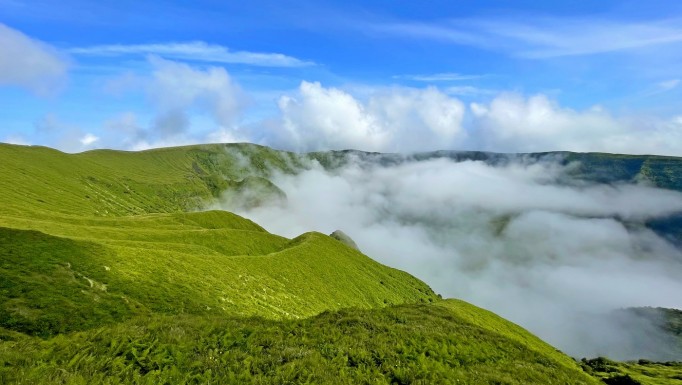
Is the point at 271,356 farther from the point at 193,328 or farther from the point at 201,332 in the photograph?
the point at 193,328

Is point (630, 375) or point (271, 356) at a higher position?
point (630, 375)

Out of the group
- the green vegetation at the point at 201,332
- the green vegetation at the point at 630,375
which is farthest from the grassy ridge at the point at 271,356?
the green vegetation at the point at 630,375

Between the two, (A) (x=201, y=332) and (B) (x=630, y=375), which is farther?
(B) (x=630, y=375)

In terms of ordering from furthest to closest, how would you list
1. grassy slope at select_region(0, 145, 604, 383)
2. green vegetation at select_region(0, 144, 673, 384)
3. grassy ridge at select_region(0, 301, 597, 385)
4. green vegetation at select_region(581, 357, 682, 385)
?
1. green vegetation at select_region(581, 357, 682, 385)
2. grassy slope at select_region(0, 145, 604, 383)
3. green vegetation at select_region(0, 144, 673, 384)
4. grassy ridge at select_region(0, 301, 597, 385)

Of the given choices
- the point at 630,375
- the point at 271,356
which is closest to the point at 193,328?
the point at 271,356

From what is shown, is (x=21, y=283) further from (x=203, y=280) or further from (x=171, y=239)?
(x=171, y=239)

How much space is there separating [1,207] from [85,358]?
14164 cm

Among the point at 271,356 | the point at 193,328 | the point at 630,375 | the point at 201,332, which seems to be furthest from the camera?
the point at 630,375

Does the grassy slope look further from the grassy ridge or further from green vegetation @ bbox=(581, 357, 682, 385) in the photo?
green vegetation @ bbox=(581, 357, 682, 385)

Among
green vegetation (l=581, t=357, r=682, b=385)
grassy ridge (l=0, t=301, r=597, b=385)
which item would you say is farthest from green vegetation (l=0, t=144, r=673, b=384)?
green vegetation (l=581, t=357, r=682, b=385)

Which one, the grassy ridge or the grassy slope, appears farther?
the grassy slope

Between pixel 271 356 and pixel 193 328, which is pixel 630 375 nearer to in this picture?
pixel 271 356

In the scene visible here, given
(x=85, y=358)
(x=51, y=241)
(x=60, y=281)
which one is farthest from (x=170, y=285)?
(x=85, y=358)

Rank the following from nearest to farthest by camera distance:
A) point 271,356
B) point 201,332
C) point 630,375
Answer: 1. point 271,356
2. point 201,332
3. point 630,375
